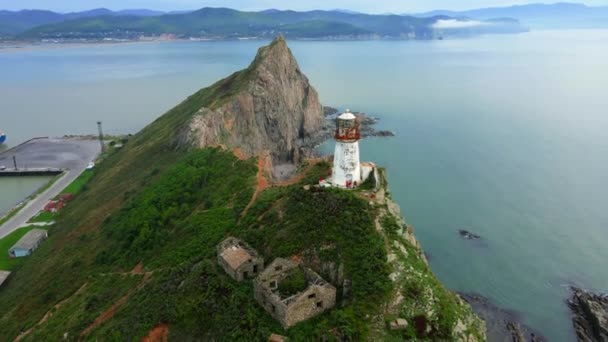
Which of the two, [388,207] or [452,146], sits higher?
[388,207]

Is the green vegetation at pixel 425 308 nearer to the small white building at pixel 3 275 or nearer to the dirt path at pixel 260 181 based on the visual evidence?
the dirt path at pixel 260 181

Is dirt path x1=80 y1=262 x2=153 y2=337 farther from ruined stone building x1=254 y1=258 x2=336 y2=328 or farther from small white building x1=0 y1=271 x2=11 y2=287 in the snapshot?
small white building x1=0 y1=271 x2=11 y2=287

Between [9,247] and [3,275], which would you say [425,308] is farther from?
[9,247]

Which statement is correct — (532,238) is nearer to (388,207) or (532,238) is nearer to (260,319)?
(388,207)

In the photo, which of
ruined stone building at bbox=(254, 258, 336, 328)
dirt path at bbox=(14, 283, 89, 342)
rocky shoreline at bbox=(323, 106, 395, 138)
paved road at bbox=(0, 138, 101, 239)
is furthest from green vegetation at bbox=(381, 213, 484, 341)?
rocky shoreline at bbox=(323, 106, 395, 138)

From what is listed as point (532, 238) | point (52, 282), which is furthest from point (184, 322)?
point (532, 238)
